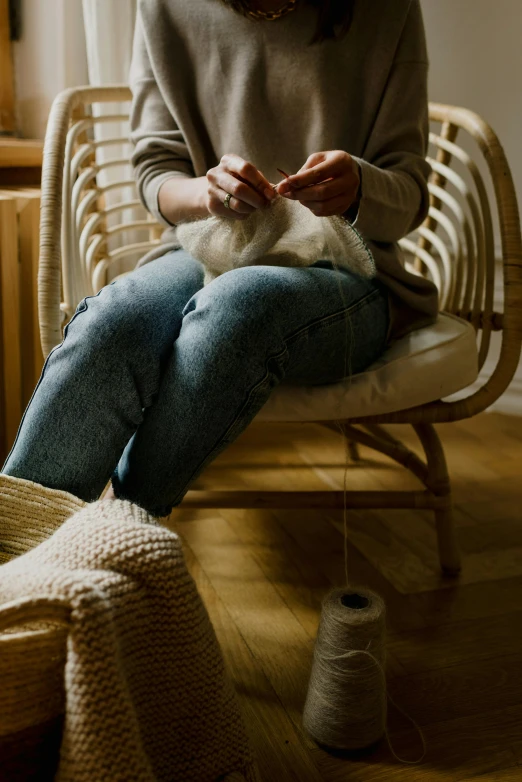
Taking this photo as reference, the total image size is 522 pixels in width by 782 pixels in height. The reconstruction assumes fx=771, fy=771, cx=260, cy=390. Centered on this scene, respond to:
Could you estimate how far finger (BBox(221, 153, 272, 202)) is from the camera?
2.68 feet

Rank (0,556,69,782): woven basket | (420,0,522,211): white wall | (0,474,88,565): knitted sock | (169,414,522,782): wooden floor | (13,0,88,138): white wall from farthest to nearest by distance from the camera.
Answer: (420,0,522,211): white wall
(13,0,88,138): white wall
(169,414,522,782): wooden floor
(0,474,88,565): knitted sock
(0,556,69,782): woven basket

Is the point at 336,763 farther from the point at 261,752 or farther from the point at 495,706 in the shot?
the point at 495,706

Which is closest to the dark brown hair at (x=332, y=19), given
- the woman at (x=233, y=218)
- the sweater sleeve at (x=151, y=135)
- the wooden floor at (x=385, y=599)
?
the woman at (x=233, y=218)

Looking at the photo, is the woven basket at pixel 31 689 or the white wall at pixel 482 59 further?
the white wall at pixel 482 59

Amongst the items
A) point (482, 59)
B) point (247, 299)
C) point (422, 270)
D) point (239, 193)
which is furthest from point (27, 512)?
point (482, 59)

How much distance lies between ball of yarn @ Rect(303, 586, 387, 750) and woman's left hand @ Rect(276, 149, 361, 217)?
0.42m

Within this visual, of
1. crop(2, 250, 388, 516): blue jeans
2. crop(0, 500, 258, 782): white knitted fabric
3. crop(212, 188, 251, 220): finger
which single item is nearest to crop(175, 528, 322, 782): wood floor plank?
crop(0, 500, 258, 782): white knitted fabric

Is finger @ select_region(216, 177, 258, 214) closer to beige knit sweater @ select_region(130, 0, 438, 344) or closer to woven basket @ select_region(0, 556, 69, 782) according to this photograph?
beige knit sweater @ select_region(130, 0, 438, 344)

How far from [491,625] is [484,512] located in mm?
354

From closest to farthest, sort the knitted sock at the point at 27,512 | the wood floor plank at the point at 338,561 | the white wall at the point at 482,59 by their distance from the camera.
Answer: the knitted sock at the point at 27,512
the wood floor plank at the point at 338,561
the white wall at the point at 482,59

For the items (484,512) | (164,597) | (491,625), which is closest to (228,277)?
(164,597)

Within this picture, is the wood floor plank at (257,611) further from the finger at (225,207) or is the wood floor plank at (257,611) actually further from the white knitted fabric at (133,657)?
the finger at (225,207)

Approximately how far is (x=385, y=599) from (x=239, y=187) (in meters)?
0.59

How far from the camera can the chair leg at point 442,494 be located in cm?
110
